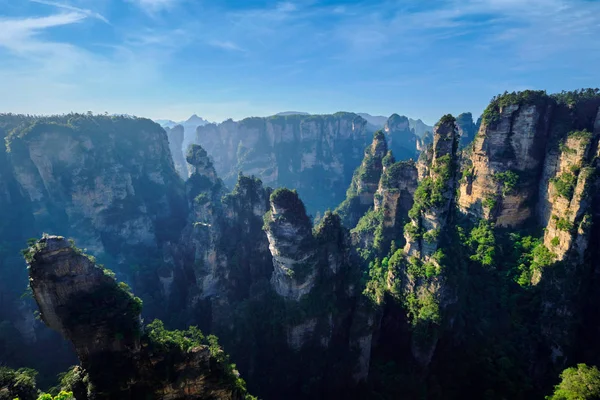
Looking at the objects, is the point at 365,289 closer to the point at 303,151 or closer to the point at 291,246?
the point at 291,246

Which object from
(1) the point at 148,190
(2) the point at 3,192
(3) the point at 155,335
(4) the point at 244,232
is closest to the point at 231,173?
(1) the point at 148,190

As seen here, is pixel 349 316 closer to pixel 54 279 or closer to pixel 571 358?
pixel 571 358

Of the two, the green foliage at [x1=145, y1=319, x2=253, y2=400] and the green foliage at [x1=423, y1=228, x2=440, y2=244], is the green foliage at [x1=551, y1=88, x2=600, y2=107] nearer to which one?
the green foliage at [x1=423, y1=228, x2=440, y2=244]

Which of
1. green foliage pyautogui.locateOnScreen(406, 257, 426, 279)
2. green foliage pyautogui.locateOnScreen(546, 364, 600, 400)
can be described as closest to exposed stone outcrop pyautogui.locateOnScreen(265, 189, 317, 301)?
green foliage pyautogui.locateOnScreen(406, 257, 426, 279)

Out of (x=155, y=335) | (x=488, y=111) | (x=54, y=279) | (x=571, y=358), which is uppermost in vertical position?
(x=488, y=111)

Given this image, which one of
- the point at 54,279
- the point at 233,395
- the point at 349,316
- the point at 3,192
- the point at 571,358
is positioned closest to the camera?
the point at 54,279

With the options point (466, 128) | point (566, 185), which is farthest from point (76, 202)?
point (466, 128)

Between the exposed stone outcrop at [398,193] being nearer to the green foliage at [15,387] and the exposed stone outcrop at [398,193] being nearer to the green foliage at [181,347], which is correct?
the green foliage at [181,347]
